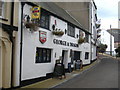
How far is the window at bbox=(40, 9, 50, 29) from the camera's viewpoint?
12191mm

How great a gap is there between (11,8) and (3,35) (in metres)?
1.50

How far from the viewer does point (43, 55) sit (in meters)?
12.5

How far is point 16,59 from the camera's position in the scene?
30.5 ft

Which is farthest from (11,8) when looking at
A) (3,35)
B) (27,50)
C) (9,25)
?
(27,50)

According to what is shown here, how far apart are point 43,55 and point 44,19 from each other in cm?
248

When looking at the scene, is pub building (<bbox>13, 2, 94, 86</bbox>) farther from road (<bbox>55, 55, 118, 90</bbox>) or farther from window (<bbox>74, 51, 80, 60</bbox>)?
window (<bbox>74, 51, 80, 60</bbox>)

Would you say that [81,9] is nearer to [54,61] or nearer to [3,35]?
[54,61]

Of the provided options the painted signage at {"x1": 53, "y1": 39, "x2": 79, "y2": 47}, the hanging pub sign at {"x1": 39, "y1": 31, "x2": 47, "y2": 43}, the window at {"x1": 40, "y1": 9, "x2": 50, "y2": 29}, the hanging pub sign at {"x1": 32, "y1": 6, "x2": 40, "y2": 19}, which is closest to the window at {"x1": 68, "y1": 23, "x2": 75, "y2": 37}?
the painted signage at {"x1": 53, "y1": 39, "x2": 79, "y2": 47}

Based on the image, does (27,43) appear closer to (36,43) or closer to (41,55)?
(36,43)

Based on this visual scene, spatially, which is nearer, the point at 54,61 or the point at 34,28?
the point at 34,28

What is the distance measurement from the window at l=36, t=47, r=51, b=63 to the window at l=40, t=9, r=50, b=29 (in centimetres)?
165

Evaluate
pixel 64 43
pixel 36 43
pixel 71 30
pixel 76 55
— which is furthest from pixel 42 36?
pixel 76 55

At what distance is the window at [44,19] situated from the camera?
40.0ft

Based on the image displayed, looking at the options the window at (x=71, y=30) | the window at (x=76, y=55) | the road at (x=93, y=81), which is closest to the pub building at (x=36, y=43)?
the window at (x=71, y=30)
